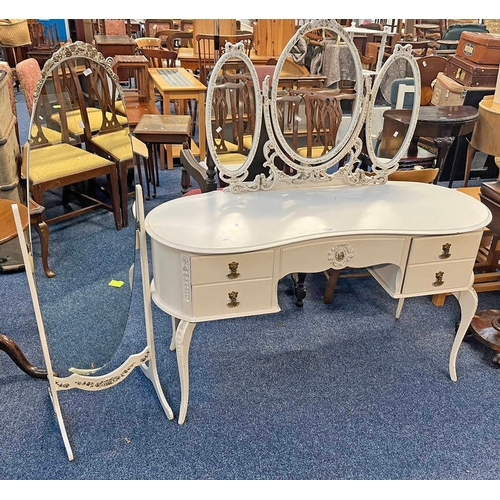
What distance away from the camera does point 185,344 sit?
6.15ft

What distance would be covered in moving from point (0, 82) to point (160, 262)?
191cm

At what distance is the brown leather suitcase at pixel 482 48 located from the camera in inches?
164

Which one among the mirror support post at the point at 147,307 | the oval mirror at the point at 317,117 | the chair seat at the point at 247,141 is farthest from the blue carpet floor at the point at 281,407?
the oval mirror at the point at 317,117

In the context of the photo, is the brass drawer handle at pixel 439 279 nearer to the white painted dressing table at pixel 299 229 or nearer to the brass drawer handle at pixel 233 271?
the white painted dressing table at pixel 299 229

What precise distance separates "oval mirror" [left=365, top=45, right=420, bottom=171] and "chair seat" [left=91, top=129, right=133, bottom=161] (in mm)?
999

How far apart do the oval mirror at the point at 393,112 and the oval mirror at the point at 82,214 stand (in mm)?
1056

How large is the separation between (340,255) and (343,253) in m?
0.01

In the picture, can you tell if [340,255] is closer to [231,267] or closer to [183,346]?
[231,267]

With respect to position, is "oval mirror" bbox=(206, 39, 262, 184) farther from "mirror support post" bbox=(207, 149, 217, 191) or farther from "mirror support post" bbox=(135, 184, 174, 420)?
"mirror support post" bbox=(135, 184, 174, 420)

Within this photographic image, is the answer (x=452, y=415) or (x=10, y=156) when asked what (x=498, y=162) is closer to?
(x=452, y=415)

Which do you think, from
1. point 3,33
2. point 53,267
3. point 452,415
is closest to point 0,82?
point 53,267

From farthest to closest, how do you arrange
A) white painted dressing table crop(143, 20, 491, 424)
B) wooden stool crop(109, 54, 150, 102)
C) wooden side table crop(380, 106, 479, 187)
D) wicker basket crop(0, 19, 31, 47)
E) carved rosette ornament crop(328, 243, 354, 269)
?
wicker basket crop(0, 19, 31, 47) → wooden stool crop(109, 54, 150, 102) → wooden side table crop(380, 106, 479, 187) → carved rosette ornament crop(328, 243, 354, 269) → white painted dressing table crop(143, 20, 491, 424)

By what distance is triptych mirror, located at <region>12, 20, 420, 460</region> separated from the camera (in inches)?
68.5

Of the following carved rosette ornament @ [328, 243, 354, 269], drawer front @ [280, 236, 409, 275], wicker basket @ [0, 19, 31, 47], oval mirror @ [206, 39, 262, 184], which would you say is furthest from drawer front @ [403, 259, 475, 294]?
wicker basket @ [0, 19, 31, 47]
